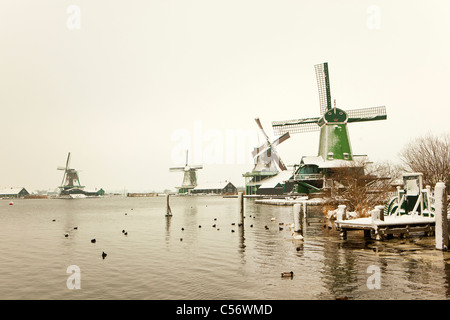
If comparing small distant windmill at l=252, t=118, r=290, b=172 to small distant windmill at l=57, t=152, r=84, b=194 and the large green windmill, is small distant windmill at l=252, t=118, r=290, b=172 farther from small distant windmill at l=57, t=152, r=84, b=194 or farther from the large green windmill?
small distant windmill at l=57, t=152, r=84, b=194

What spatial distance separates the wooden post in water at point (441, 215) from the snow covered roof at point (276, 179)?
8557 centimetres

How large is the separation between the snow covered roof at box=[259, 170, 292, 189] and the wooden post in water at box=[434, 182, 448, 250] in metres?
85.6

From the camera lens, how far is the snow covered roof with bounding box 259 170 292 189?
105 m

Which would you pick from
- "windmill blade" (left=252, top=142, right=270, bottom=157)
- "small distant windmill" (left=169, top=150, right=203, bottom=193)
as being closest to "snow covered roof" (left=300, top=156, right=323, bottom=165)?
"windmill blade" (left=252, top=142, right=270, bottom=157)

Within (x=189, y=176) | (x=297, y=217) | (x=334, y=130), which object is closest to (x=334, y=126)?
(x=334, y=130)

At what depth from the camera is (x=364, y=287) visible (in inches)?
492

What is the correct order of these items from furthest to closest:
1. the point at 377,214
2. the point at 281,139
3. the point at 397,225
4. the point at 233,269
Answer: the point at 281,139 → the point at 377,214 → the point at 397,225 → the point at 233,269

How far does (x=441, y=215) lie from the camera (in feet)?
56.8

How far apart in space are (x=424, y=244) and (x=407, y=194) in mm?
3764

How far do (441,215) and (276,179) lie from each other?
90.8m

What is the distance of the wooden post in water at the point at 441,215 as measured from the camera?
56.1 feet

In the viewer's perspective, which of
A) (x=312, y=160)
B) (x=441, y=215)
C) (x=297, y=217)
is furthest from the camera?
(x=312, y=160)

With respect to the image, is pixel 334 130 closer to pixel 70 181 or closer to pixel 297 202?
pixel 297 202

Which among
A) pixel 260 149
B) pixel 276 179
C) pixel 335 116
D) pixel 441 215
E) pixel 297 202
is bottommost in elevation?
pixel 297 202
